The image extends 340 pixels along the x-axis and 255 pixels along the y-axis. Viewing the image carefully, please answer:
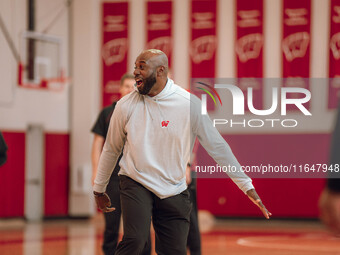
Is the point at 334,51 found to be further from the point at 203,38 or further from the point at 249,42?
the point at 203,38

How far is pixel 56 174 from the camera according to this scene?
1499 centimetres

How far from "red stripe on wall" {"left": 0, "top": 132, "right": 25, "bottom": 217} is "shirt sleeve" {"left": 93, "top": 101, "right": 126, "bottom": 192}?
31.3 feet

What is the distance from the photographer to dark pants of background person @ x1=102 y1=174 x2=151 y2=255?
559cm

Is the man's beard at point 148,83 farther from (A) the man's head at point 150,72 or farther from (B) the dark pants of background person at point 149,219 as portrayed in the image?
(B) the dark pants of background person at point 149,219

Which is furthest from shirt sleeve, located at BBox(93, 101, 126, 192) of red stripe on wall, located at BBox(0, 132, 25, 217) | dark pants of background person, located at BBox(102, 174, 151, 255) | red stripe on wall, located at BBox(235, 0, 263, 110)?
red stripe on wall, located at BBox(235, 0, 263, 110)

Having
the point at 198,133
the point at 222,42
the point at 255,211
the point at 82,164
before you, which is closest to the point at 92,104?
the point at 82,164

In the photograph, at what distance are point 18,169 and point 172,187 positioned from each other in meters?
10.4

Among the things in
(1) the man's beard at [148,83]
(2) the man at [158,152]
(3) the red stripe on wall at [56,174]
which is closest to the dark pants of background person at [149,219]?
(2) the man at [158,152]

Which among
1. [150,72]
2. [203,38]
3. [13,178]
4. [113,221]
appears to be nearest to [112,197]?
[113,221]

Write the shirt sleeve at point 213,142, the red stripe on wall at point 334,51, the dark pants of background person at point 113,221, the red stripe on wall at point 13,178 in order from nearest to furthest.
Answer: the shirt sleeve at point 213,142
the dark pants of background person at point 113,221
the red stripe on wall at point 334,51
the red stripe on wall at point 13,178

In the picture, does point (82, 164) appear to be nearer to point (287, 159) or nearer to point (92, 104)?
Answer: point (92, 104)

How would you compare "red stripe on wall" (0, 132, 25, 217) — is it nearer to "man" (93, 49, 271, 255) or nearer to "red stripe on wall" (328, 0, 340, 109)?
"red stripe on wall" (328, 0, 340, 109)

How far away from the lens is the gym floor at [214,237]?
28.3 feet

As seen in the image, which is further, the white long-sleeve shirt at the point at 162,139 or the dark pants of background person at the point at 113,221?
the dark pants of background person at the point at 113,221
